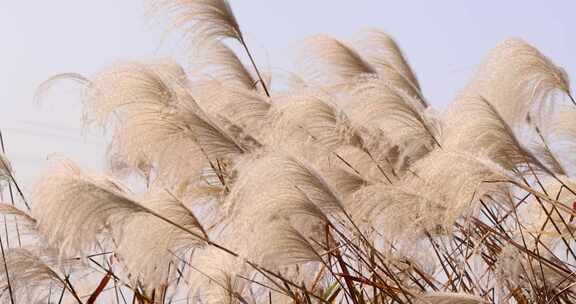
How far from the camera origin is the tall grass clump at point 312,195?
2338 mm

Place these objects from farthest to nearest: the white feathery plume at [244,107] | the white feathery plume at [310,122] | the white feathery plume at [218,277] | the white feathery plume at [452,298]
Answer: the white feathery plume at [244,107] → the white feathery plume at [310,122] → the white feathery plume at [218,277] → the white feathery plume at [452,298]

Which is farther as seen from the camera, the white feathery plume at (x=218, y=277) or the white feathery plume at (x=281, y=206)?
the white feathery plume at (x=218, y=277)

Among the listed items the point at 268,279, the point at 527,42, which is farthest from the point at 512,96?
the point at 268,279

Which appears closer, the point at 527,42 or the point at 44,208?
the point at 44,208

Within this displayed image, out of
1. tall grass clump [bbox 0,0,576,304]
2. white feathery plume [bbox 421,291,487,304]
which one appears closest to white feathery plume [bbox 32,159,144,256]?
tall grass clump [bbox 0,0,576,304]

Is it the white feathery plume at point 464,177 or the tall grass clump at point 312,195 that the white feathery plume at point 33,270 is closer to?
the tall grass clump at point 312,195

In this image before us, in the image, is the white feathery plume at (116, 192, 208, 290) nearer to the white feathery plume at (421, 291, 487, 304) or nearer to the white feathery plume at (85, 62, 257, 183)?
the white feathery plume at (85, 62, 257, 183)

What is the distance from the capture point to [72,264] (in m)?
3.11

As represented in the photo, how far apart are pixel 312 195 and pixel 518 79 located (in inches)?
35.6

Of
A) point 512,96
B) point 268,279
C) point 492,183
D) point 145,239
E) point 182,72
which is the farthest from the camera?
point 182,72

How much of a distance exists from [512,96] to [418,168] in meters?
0.42

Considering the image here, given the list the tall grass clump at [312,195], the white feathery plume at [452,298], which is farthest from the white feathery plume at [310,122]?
the white feathery plume at [452,298]

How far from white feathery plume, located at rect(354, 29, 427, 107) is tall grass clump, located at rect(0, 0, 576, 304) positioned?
309 mm

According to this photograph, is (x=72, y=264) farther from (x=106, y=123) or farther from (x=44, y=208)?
(x=44, y=208)
